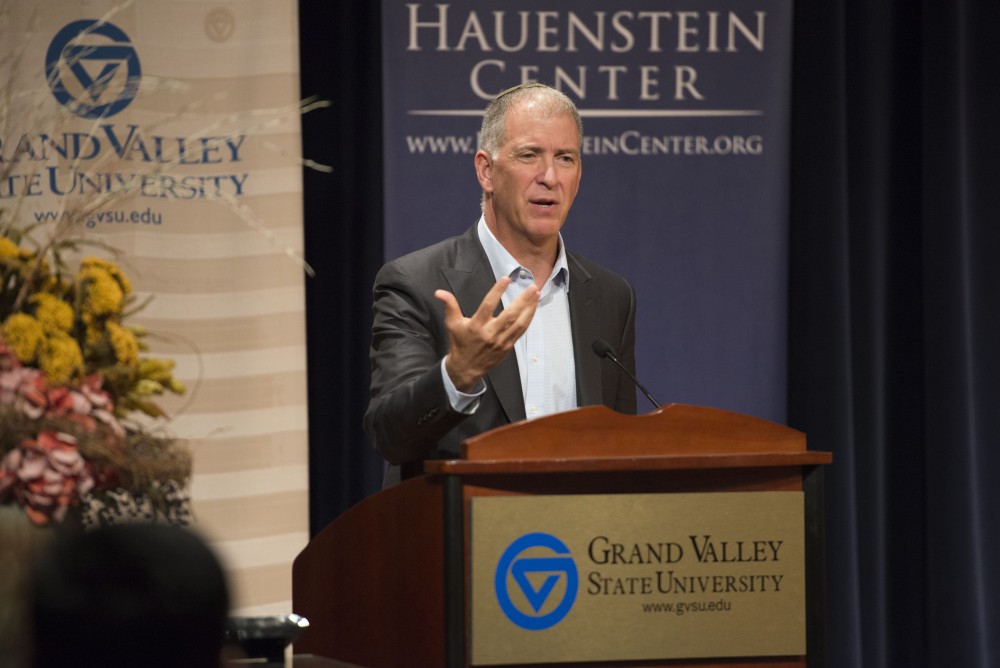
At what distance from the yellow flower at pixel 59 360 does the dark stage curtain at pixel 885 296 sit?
11.5 ft

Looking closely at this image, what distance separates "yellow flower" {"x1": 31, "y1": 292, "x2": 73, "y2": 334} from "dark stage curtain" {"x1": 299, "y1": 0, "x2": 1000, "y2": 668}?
9.67 feet

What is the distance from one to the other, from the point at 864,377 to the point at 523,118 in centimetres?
230

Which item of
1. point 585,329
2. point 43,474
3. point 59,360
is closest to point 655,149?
point 585,329

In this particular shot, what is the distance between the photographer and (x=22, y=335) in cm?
166

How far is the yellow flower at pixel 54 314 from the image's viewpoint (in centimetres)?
168

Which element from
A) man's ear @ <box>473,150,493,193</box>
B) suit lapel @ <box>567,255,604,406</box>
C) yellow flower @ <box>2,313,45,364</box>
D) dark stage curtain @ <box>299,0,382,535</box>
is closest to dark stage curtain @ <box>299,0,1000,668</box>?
dark stage curtain @ <box>299,0,382,535</box>

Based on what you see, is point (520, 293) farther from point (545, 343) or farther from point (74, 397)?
point (74, 397)

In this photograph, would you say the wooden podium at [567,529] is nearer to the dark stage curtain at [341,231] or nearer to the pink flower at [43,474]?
the pink flower at [43,474]

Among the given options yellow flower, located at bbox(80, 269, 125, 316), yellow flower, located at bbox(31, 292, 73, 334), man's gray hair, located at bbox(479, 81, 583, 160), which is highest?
man's gray hair, located at bbox(479, 81, 583, 160)

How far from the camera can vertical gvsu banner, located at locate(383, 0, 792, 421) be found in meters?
4.37

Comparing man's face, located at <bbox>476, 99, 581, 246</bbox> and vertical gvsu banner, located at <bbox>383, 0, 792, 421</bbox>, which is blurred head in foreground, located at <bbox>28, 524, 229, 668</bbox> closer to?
man's face, located at <bbox>476, 99, 581, 246</bbox>

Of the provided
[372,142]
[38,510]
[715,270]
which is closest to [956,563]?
[715,270]

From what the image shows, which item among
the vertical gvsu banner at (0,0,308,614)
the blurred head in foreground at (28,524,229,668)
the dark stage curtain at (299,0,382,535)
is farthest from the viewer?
the dark stage curtain at (299,0,382,535)

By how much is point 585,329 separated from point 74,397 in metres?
1.52
